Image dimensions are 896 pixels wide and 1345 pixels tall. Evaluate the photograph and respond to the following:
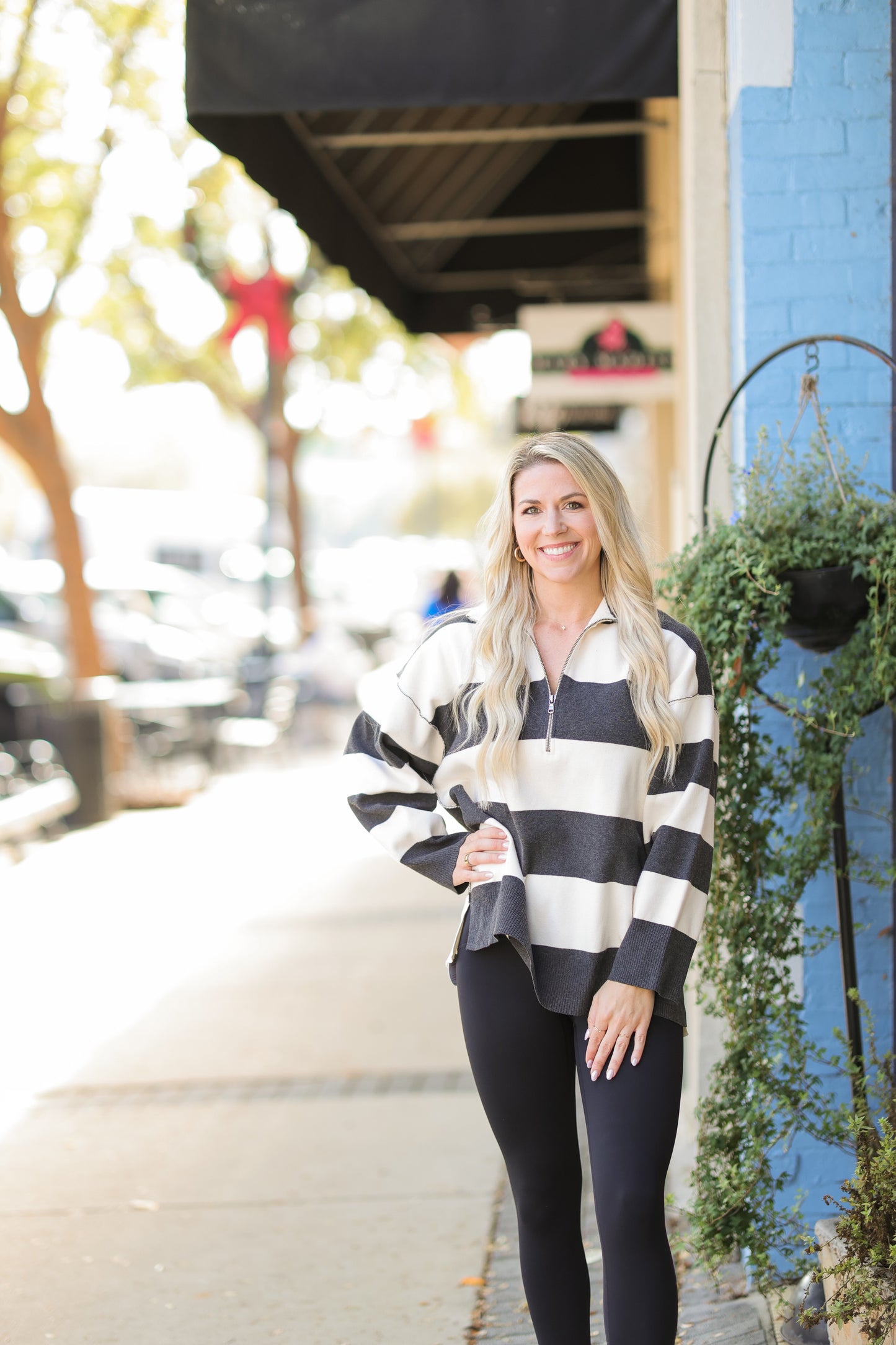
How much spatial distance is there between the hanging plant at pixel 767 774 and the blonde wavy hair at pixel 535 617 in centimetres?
40

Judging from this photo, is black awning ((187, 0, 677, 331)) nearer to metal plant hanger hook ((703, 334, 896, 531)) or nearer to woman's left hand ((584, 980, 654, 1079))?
metal plant hanger hook ((703, 334, 896, 531))

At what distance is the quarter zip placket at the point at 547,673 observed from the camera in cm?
250

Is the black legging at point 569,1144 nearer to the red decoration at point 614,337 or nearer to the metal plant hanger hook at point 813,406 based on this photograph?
the metal plant hanger hook at point 813,406

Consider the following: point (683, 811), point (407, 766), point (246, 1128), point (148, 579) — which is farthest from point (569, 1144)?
point (148, 579)

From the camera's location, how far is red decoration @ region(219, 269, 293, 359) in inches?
487

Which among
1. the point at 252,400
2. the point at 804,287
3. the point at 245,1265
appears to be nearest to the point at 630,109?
the point at 804,287

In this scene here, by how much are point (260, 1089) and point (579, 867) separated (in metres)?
3.04

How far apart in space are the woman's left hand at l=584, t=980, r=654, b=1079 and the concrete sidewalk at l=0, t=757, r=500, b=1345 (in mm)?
1311

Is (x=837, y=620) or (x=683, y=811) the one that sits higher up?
(x=837, y=620)

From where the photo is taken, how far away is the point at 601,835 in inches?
97.5

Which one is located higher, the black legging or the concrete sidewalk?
the black legging

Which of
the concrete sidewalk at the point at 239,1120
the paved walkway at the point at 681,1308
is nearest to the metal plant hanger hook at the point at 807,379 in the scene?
the paved walkway at the point at 681,1308

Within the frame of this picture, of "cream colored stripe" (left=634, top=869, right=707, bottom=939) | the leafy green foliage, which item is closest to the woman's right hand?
"cream colored stripe" (left=634, top=869, right=707, bottom=939)

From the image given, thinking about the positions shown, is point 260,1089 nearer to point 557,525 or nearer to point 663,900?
point 663,900
